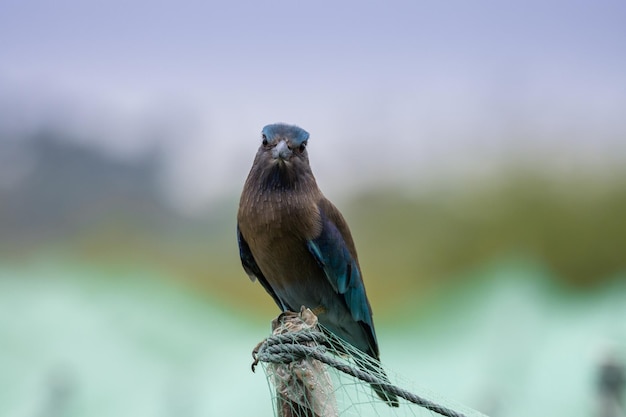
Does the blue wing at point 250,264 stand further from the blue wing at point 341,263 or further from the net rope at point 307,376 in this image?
the net rope at point 307,376

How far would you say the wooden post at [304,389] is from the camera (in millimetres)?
1718

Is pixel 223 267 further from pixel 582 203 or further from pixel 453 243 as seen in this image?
pixel 582 203

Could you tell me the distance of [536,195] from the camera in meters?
3.81

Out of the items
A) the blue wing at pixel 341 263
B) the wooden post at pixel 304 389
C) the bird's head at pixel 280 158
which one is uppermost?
the bird's head at pixel 280 158

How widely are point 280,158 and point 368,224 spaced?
151cm

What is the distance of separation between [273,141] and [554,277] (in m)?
1.86

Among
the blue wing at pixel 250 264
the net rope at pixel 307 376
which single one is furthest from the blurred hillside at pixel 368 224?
the net rope at pixel 307 376

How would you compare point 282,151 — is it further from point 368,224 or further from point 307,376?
point 368,224

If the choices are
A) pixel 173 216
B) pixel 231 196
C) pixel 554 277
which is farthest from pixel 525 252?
pixel 173 216

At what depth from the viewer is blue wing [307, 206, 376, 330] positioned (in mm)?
2400

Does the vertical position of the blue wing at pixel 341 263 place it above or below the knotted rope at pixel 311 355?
above

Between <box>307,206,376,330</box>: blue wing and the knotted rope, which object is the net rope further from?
<box>307,206,376,330</box>: blue wing

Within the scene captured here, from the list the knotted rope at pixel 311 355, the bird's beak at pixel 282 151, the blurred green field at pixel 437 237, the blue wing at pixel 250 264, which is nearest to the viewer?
the knotted rope at pixel 311 355

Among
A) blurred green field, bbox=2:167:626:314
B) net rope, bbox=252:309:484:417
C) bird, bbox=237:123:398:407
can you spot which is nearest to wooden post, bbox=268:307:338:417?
net rope, bbox=252:309:484:417
